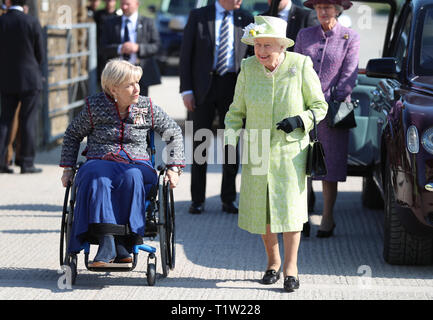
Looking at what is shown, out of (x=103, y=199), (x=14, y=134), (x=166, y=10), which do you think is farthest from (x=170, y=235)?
(x=166, y=10)

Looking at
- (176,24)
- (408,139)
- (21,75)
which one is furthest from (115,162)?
(176,24)

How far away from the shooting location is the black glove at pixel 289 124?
5.62 meters

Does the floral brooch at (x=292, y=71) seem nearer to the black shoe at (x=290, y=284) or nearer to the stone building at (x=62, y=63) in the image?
the black shoe at (x=290, y=284)

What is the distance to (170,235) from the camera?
6125 mm

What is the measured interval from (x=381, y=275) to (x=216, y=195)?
3.61 m

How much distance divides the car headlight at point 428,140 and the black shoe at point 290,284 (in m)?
1.16

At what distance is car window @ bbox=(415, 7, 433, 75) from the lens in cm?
679

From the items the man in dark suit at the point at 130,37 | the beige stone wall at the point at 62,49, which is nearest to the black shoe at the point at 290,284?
the man in dark suit at the point at 130,37

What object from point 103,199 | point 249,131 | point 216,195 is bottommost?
point 216,195

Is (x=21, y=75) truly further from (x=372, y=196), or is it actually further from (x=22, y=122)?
(x=372, y=196)

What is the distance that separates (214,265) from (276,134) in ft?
4.16

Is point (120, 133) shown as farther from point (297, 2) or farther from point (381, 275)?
point (297, 2)

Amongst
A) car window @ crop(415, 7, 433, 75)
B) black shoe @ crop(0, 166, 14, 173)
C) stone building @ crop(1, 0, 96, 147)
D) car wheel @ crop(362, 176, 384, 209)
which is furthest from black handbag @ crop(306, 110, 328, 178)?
stone building @ crop(1, 0, 96, 147)
